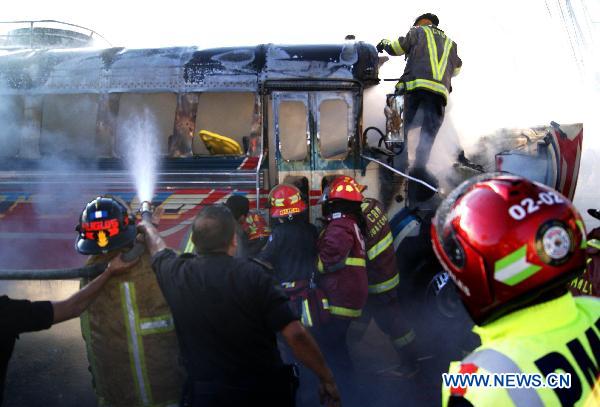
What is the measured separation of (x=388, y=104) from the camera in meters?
5.62

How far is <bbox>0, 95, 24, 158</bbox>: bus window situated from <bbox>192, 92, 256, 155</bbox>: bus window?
216 cm

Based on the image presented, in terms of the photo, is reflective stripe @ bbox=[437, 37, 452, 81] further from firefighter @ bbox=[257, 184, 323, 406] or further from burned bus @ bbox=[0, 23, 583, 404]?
firefighter @ bbox=[257, 184, 323, 406]

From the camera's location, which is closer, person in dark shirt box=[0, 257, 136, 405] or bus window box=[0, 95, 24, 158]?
person in dark shirt box=[0, 257, 136, 405]

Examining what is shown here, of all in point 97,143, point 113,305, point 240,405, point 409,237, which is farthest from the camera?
point 97,143

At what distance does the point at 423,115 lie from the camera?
5.61 meters

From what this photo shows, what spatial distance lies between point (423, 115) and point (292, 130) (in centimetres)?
145

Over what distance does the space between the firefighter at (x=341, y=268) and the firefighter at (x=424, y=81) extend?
1.74 meters

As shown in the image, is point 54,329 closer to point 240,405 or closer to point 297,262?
point 297,262

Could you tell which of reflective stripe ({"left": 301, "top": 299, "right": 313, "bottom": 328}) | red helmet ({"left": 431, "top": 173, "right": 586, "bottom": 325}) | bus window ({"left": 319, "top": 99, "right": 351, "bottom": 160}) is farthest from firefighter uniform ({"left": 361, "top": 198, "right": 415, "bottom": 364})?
red helmet ({"left": 431, "top": 173, "right": 586, "bottom": 325})

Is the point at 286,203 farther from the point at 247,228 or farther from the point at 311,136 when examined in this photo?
the point at 311,136

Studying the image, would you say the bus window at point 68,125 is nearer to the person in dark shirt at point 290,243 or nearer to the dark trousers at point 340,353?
the person in dark shirt at point 290,243

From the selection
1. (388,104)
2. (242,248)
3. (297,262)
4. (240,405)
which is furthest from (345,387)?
(388,104)

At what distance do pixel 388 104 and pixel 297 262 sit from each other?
7.43ft

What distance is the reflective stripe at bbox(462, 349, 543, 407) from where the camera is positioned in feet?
3.90
